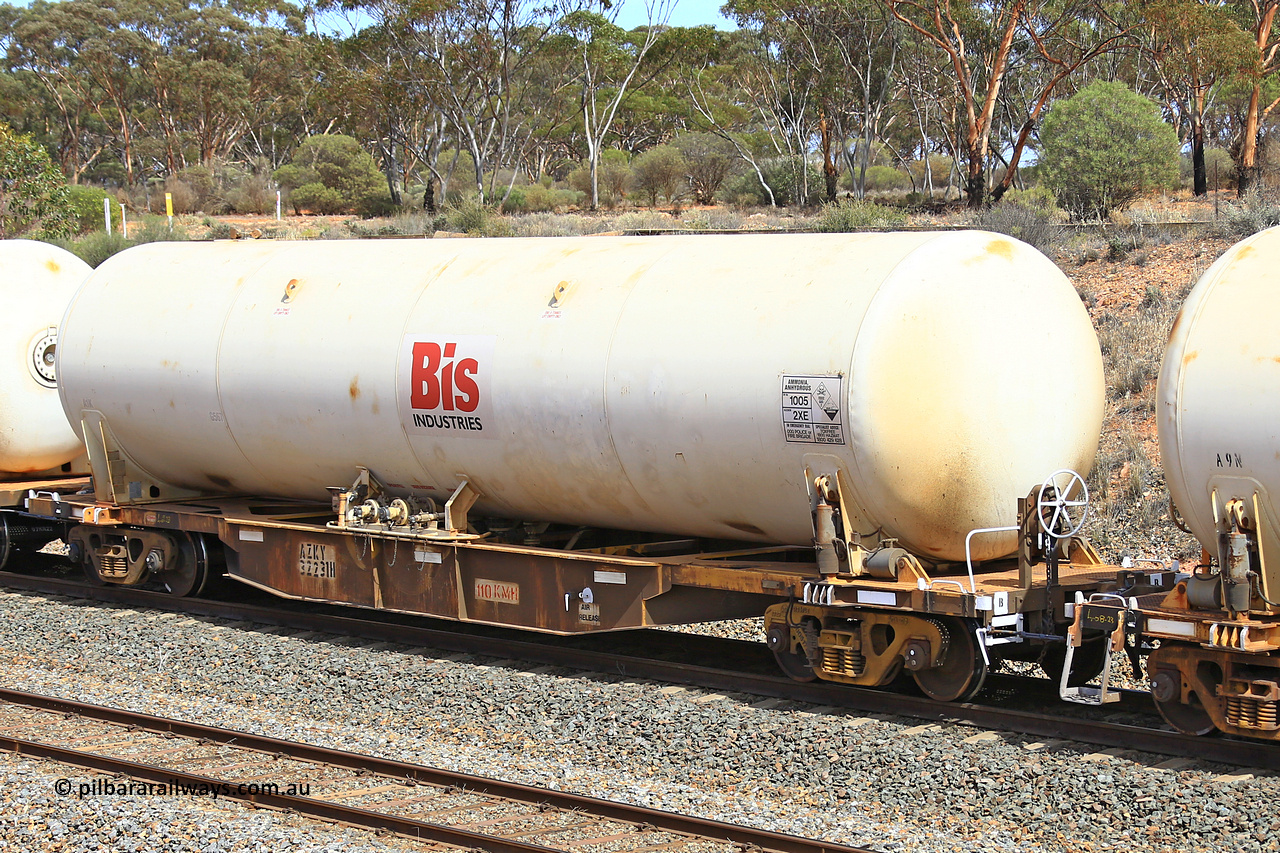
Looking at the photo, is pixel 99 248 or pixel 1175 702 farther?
pixel 99 248

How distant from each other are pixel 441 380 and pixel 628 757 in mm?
3656

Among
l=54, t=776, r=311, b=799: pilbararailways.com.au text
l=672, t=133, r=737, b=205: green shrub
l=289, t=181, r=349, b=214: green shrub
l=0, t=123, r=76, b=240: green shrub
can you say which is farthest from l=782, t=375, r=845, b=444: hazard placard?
l=289, t=181, r=349, b=214: green shrub

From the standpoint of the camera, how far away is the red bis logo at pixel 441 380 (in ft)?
34.8

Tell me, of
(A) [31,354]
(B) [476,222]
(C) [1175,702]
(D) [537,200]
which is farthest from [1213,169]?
(C) [1175,702]

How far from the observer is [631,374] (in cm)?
970

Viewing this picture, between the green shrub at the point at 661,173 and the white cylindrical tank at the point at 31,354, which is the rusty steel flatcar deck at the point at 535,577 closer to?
the white cylindrical tank at the point at 31,354

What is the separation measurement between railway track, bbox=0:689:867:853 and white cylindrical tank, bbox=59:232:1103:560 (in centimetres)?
278

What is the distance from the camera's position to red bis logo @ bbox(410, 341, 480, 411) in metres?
10.6

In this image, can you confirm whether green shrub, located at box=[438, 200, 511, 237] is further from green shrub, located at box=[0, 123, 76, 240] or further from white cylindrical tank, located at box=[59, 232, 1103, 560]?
white cylindrical tank, located at box=[59, 232, 1103, 560]

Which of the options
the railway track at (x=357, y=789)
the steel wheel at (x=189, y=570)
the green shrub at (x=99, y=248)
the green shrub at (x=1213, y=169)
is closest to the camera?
the railway track at (x=357, y=789)

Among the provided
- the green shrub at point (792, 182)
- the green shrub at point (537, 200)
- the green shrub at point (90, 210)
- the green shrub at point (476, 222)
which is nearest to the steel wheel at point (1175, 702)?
the green shrub at point (476, 222)

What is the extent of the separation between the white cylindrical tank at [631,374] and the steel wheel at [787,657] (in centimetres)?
69

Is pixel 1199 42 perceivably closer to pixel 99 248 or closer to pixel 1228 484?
pixel 99 248

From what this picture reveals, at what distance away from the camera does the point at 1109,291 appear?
69.1ft
